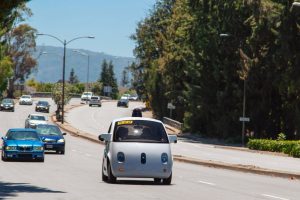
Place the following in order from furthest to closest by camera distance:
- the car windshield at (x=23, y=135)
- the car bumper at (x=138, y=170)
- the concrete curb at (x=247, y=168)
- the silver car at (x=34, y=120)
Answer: the silver car at (x=34, y=120) → the car windshield at (x=23, y=135) → the concrete curb at (x=247, y=168) → the car bumper at (x=138, y=170)

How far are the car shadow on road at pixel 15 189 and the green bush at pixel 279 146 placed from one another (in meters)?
26.1

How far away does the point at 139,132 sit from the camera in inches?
854

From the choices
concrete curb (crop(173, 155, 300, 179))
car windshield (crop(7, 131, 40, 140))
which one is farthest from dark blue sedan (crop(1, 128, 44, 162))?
concrete curb (crop(173, 155, 300, 179))

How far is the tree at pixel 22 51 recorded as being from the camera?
165000 mm

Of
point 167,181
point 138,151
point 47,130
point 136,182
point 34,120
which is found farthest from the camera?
point 34,120

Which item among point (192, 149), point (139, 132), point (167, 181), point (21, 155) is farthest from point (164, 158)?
point (192, 149)

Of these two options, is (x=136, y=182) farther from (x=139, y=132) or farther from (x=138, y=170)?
(x=139, y=132)

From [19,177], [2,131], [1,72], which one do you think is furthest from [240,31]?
[1,72]

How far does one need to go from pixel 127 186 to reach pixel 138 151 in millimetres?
1158

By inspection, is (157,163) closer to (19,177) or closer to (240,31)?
(19,177)

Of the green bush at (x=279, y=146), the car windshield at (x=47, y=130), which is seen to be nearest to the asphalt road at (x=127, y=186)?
the car windshield at (x=47, y=130)

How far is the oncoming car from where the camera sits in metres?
21.2

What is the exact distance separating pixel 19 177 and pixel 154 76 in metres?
80.8

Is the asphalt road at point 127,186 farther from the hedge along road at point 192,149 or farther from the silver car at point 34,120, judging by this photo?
the silver car at point 34,120
